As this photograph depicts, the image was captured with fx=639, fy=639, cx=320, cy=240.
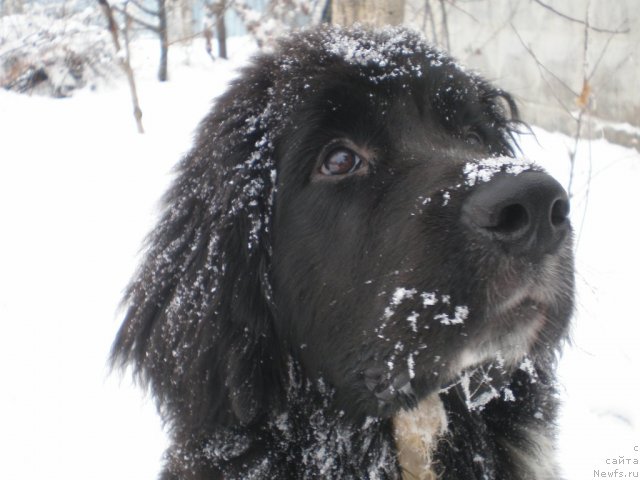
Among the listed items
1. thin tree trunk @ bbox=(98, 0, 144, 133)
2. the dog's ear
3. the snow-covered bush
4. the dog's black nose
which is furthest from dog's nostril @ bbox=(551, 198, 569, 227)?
the snow-covered bush

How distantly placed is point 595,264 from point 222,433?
425 centimetres

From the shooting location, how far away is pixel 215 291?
6.86 ft

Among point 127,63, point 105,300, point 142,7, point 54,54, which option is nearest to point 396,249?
point 105,300

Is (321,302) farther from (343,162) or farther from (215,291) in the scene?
(343,162)

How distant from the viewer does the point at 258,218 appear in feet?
7.12

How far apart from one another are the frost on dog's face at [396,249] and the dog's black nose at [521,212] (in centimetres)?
1

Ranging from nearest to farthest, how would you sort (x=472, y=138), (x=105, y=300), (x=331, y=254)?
(x=331, y=254) → (x=472, y=138) → (x=105, y=300)

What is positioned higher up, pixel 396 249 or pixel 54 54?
pixel 396 249

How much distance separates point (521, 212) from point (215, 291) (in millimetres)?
1008

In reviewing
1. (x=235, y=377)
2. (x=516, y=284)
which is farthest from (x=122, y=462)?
(x=516, y=284)

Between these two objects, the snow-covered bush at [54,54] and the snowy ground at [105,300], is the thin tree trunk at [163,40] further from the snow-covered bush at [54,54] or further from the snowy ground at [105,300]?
the snowy ground at [105,300]

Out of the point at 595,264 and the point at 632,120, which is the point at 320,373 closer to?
the point at 595,264

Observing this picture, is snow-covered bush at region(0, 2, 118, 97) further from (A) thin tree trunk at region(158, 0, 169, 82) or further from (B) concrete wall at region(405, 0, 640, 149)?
(B) concrete wall at region(405, 0, 640, 149)

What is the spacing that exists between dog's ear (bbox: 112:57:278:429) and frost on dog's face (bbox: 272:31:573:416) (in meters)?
0.08
